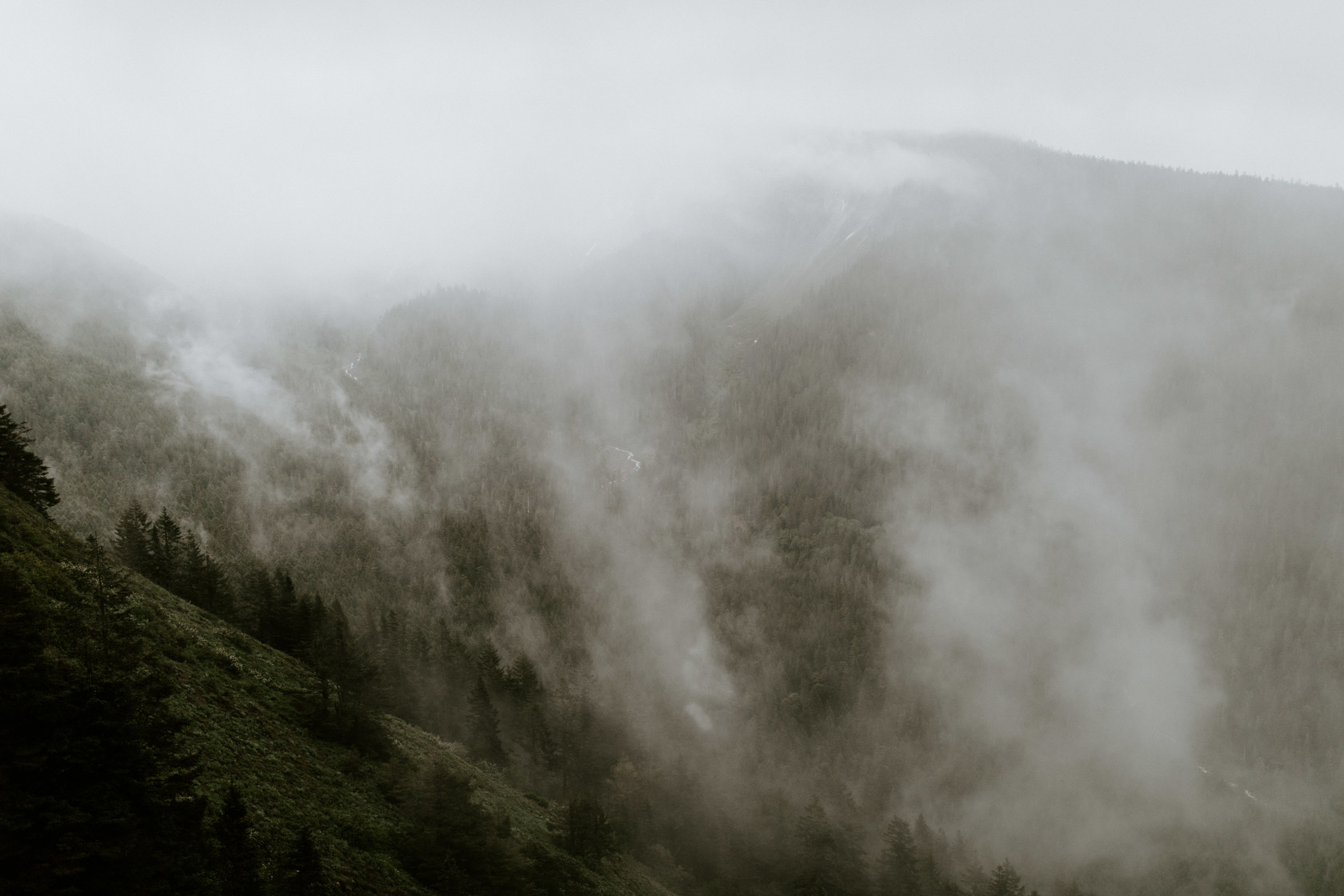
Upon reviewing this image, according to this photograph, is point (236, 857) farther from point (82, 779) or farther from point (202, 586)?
point (202, 586)

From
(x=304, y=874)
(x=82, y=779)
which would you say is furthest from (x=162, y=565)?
(x=82, y=779)

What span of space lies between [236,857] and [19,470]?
3782 centimetres

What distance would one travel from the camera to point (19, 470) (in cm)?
4322

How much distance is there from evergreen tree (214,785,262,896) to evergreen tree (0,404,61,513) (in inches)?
1312

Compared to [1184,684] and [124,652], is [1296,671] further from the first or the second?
[124,652]

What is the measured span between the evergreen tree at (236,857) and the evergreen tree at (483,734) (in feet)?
182

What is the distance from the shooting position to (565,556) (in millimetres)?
193625

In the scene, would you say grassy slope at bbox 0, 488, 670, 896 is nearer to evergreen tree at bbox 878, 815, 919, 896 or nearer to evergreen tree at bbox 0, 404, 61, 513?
evergreen tree at bbox 0, 404, 61, 513

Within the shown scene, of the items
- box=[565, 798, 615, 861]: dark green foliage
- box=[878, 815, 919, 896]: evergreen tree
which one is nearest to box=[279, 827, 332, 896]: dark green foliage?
box=[565, 798, 615, 861]: dark green foliage

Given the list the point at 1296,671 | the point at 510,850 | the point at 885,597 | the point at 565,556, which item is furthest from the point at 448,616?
→ the point at 1296,671

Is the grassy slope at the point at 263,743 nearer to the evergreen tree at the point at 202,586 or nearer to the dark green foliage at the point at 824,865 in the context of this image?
the evergreen tree at the point at 202,586

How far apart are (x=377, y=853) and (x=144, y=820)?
1730cm

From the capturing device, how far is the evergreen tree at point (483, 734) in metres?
74.0

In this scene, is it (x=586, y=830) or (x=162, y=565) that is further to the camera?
(x=162, y=565)
